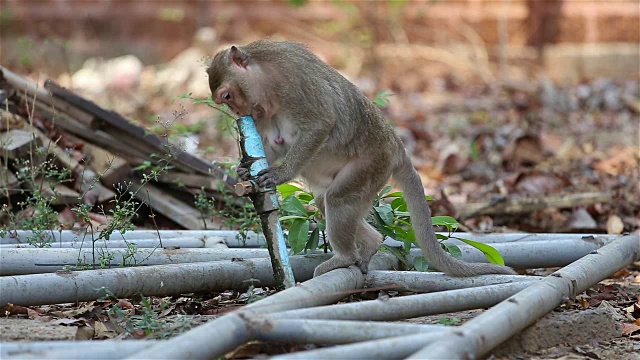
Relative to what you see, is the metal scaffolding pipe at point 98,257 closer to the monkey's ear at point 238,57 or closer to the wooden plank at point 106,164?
the monkey's ear at point 238,57

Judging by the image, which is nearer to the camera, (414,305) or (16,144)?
(414,305)

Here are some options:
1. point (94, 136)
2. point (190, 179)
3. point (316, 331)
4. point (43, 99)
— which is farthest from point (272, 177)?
point (43, 99)

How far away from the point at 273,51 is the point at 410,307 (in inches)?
61.7

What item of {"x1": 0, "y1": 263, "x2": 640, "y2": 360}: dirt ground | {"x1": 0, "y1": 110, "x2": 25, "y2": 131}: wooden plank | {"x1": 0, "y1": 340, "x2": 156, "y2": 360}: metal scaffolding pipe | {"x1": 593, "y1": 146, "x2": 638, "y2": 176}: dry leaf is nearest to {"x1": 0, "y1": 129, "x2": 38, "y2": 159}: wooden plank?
{"x1": 0, "y1": 110, "x2": 25, "y2": 131}: wooden plank

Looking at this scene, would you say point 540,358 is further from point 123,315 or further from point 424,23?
point 424,23

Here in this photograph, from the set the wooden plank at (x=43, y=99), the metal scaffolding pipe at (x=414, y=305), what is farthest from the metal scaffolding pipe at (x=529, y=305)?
the wooden plank at (x=43, y=99)

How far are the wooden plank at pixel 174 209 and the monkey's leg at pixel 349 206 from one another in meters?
1.51

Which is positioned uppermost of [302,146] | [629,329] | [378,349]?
[302,146]

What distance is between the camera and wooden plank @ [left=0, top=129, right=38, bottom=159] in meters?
5.71

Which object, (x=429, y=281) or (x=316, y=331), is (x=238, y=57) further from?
(x=316, y=331)

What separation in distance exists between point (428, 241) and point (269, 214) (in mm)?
819

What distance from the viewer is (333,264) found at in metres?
4.54

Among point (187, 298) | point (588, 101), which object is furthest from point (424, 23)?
point (187, 298)

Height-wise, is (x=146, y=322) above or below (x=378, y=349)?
above
